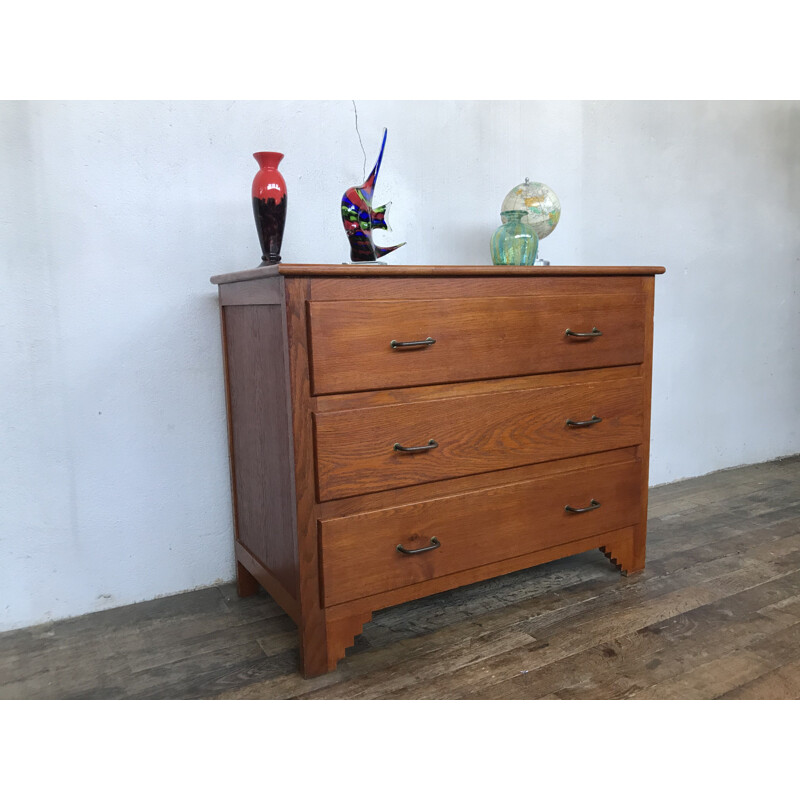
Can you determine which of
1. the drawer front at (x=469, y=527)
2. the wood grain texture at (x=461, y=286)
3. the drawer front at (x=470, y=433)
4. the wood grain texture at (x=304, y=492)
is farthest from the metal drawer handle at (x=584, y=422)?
the wood grain texture at (x=304, y=492)

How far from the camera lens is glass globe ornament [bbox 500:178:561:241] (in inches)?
75.2

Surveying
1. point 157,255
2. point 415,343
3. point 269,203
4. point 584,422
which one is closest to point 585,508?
point 584,422

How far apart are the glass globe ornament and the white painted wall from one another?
0.26 m

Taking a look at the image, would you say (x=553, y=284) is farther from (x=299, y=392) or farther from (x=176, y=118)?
(x=176, y=118)

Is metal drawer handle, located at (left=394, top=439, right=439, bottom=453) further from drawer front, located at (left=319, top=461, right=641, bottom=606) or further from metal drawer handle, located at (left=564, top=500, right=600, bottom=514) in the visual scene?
metal drawer handle, located at (left=564, top=500, right=600, bottom=514)

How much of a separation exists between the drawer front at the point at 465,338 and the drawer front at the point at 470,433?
60 millimetres

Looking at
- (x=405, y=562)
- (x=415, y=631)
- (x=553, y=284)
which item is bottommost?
(x=415, y=631)

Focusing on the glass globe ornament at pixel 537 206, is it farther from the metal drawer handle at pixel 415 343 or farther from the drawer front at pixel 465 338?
the metal drawer handle at pixel 415 343

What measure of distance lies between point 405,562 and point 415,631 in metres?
0.22

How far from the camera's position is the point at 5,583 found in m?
1.61

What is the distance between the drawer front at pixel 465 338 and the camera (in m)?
1.33

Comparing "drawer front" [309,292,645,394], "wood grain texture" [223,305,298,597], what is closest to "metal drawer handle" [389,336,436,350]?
"drawer front" [309,292,645,394]

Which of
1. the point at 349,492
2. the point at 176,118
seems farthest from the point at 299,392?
the point at 176,118

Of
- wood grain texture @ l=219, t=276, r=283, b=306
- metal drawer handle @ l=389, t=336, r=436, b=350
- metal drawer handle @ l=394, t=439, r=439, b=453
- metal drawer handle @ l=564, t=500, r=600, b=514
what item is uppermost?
wood grain texture @ l=219, t=276, r=283, b=306
